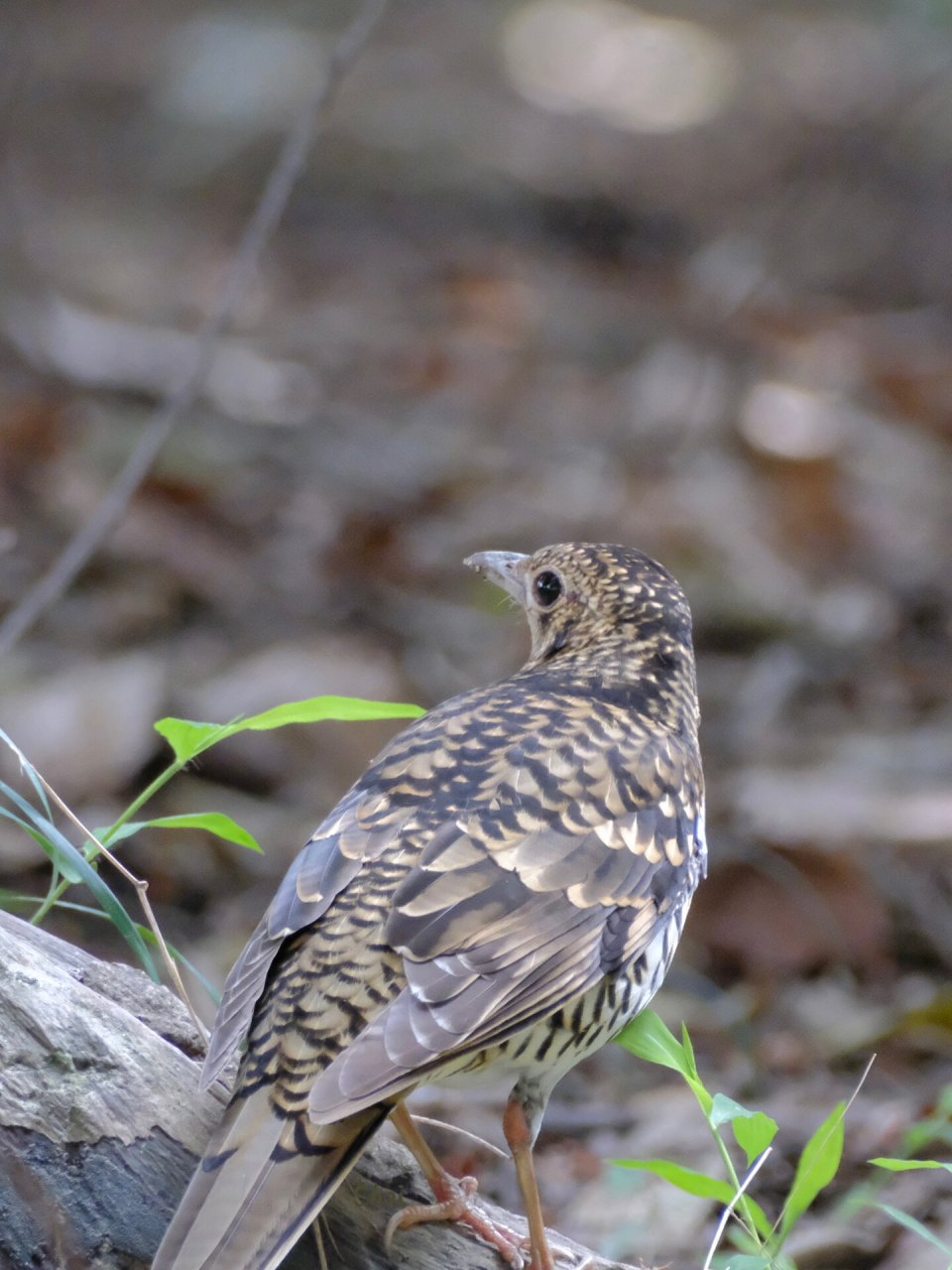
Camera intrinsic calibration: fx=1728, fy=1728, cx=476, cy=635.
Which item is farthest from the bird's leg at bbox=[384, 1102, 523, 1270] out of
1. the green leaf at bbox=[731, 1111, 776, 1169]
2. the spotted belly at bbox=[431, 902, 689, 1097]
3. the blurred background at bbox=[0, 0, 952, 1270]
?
the blurred background at bbox=[0, 0, 952, 1270]

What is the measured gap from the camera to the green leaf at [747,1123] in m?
3.01

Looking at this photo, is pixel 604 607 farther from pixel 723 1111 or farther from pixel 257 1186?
pixel 257 1186

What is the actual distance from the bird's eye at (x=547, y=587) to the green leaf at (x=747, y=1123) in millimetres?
1863

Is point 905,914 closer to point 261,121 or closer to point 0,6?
point 0,6

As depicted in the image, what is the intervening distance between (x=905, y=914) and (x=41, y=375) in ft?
17.7

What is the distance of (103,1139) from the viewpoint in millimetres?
2934

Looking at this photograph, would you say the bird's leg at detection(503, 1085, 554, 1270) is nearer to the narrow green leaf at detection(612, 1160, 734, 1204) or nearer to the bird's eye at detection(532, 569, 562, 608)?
the narrow green leaf at detection(612, 1160, 734, 1204)

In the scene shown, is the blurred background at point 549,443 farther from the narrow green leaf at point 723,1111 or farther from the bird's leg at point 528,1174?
the narrow green leaf at point 723,1111

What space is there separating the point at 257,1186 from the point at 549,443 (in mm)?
7897

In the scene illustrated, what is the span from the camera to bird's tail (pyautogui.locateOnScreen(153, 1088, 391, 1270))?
2668mm

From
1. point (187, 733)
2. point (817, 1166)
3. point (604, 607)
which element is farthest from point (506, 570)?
point (817, 1166)

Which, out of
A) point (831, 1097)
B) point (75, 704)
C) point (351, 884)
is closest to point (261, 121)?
point (75, 704)

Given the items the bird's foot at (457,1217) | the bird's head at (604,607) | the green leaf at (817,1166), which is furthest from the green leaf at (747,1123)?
the bird's head at (604,607)

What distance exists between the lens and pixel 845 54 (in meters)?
17.5
